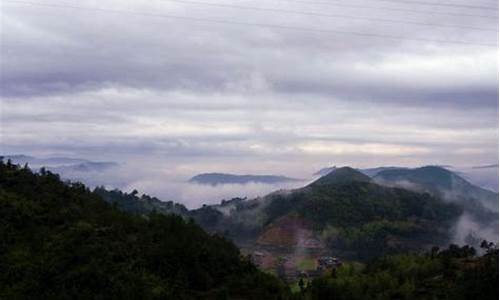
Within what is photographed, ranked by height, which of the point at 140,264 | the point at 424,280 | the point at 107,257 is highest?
the point at 107,257

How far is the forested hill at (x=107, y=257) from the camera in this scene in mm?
45875

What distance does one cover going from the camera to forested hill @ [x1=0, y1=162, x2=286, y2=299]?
45.9 metres

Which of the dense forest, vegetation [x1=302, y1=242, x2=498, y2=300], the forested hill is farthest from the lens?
vegetation [x1=302, y1=242, x2=498, y2=300]

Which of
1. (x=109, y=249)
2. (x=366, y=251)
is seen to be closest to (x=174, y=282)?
(x=109, y=249)

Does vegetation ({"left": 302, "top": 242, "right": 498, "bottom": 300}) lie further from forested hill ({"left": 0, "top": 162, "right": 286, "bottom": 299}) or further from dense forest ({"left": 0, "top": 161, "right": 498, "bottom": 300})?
forested hill ({"left": 0, "top": 162, "right": 286, "bottom": 299})

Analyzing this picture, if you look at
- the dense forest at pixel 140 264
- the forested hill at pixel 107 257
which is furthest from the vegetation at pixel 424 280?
the forested hill at pixel 107 257

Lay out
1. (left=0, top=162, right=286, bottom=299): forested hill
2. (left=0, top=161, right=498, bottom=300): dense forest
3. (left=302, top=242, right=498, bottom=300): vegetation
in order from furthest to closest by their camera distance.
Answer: (left=302, top=242, right=498, bottom=300): vegetation
(left=0, top=161, right=498, bottom=300): dense forest
(left=0, top=162, right=286, bottom=299): forested hill

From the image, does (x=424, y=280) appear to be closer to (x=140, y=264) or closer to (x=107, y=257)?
(x=140, y=264)

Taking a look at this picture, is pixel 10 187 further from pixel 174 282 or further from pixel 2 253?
pixel 174 282

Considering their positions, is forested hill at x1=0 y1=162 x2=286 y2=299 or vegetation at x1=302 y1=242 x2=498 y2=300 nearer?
forested hill at x1=0 y1=162 x2=286 y2=299

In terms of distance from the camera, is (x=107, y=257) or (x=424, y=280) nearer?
(x=107, y=257)

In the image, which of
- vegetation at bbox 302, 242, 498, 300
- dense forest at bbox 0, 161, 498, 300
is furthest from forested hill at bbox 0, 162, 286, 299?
vegetation at bbox 302, 242, 498, 300

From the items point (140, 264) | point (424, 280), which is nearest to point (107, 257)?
point (140, 264)

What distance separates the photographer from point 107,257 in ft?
164
